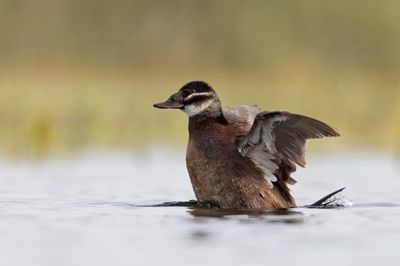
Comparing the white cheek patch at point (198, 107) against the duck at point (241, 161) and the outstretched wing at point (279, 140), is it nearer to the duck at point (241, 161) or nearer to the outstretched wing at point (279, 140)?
the duck at point (241, 161)

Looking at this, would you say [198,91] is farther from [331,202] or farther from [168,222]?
[168,222]

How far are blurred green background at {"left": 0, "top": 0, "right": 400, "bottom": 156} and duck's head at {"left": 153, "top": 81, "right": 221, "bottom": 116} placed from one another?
1076 cm

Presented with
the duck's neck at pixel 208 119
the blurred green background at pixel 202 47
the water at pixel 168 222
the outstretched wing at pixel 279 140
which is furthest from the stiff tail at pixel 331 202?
the blurred green background at pixel 202 47

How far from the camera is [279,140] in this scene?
10.8 meters

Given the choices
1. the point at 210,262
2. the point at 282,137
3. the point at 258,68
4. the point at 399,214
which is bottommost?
the point at 210,262

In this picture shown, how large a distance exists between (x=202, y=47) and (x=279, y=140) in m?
14.9

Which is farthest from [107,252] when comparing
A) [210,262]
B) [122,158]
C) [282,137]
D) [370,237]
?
[122,158]

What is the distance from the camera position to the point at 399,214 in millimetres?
10367

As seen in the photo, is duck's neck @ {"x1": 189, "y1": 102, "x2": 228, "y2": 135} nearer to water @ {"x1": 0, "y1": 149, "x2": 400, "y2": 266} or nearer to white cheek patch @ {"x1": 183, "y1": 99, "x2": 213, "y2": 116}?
white cheek patch @ {"x1": 183, "y1": 99, "x2": 213, "y2": 116}

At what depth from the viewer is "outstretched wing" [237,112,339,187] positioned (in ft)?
34.2

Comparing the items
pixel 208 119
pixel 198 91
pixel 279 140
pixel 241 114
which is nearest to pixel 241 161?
pixel 279 140

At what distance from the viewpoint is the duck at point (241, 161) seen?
1075cm

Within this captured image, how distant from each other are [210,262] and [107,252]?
0.82 meters

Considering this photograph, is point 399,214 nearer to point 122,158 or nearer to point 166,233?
point 166,233
